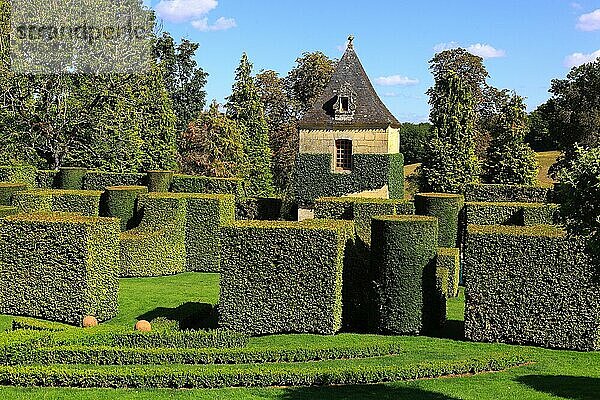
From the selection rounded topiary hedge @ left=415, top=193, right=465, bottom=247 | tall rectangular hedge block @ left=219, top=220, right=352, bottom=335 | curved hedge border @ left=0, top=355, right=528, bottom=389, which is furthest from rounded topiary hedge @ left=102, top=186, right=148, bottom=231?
curved hedge border @ left=0, top=355, right=528, bottom=389

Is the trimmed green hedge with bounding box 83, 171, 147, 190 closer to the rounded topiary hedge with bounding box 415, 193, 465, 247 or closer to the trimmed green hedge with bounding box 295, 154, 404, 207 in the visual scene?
the trimmed green hedge with bounding box 295, 154, 404, 207

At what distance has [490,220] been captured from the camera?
27.1 m

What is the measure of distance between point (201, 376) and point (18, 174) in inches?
1004

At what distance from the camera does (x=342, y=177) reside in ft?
131

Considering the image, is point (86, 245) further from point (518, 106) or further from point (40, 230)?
point (518, 106)

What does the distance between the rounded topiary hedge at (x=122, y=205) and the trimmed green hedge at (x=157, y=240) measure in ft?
5.04

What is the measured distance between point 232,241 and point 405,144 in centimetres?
6809

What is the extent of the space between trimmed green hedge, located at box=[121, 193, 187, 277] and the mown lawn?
6253 millimetres

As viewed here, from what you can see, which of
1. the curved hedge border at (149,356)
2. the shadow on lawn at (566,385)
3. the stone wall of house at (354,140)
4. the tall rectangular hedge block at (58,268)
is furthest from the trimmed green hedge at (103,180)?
the shadow on lawn at (566,385)

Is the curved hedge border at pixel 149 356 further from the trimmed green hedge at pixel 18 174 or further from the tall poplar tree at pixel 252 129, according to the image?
the tall poplar tree at pixel 252 129

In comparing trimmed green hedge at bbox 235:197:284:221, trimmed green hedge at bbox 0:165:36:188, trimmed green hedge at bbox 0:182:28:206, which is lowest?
trimmed green hedge at bbox 235:197:284:221

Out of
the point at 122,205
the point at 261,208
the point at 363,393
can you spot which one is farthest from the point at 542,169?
the point at 363,393

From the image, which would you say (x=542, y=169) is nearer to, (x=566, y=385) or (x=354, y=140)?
(x=354, y=140)

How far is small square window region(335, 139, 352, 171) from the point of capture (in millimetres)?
40094
